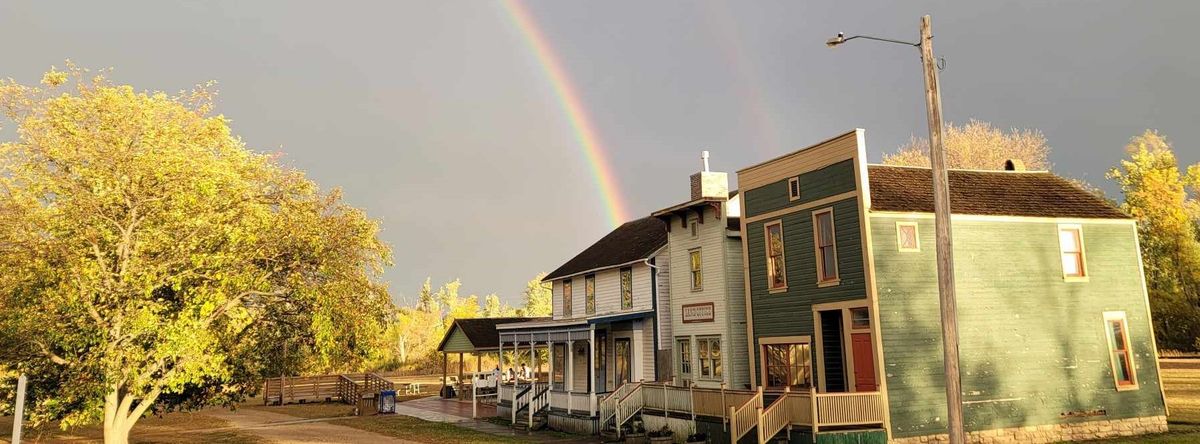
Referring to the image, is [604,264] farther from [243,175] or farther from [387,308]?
[243,175]

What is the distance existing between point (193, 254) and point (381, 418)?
1965cm

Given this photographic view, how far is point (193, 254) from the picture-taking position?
17.7 meters

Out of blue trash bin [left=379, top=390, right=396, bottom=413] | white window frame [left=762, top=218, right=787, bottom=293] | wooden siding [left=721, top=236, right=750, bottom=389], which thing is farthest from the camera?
blue trash bin [left=379, top=390, right=396, bottom=413]

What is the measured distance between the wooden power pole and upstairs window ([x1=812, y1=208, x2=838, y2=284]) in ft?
27.2

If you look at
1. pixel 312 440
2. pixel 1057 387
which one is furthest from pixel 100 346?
pixel 1057 387

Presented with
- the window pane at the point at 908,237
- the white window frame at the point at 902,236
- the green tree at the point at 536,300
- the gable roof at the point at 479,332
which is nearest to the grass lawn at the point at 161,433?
the gable roof at the point at 479,332

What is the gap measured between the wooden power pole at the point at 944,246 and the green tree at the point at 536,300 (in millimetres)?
85865

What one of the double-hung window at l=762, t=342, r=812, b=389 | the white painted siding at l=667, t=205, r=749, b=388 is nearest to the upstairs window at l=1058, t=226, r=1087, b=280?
the double-hung window at l=762, t=342, r=812, b=389

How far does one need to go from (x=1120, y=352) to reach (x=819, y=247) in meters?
9.41

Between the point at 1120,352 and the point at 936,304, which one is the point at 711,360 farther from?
the point at 1120,352

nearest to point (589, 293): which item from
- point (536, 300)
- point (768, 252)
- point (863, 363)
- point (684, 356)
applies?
point (684, 356)

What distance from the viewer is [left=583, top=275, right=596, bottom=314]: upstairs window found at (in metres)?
35.0

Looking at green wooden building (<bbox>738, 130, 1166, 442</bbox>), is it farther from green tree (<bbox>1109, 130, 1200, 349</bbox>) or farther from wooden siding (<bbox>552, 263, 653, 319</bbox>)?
green tree (<bbox>1109, 130, 1200, 349</bbox>)

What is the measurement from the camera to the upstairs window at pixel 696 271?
28062mm
